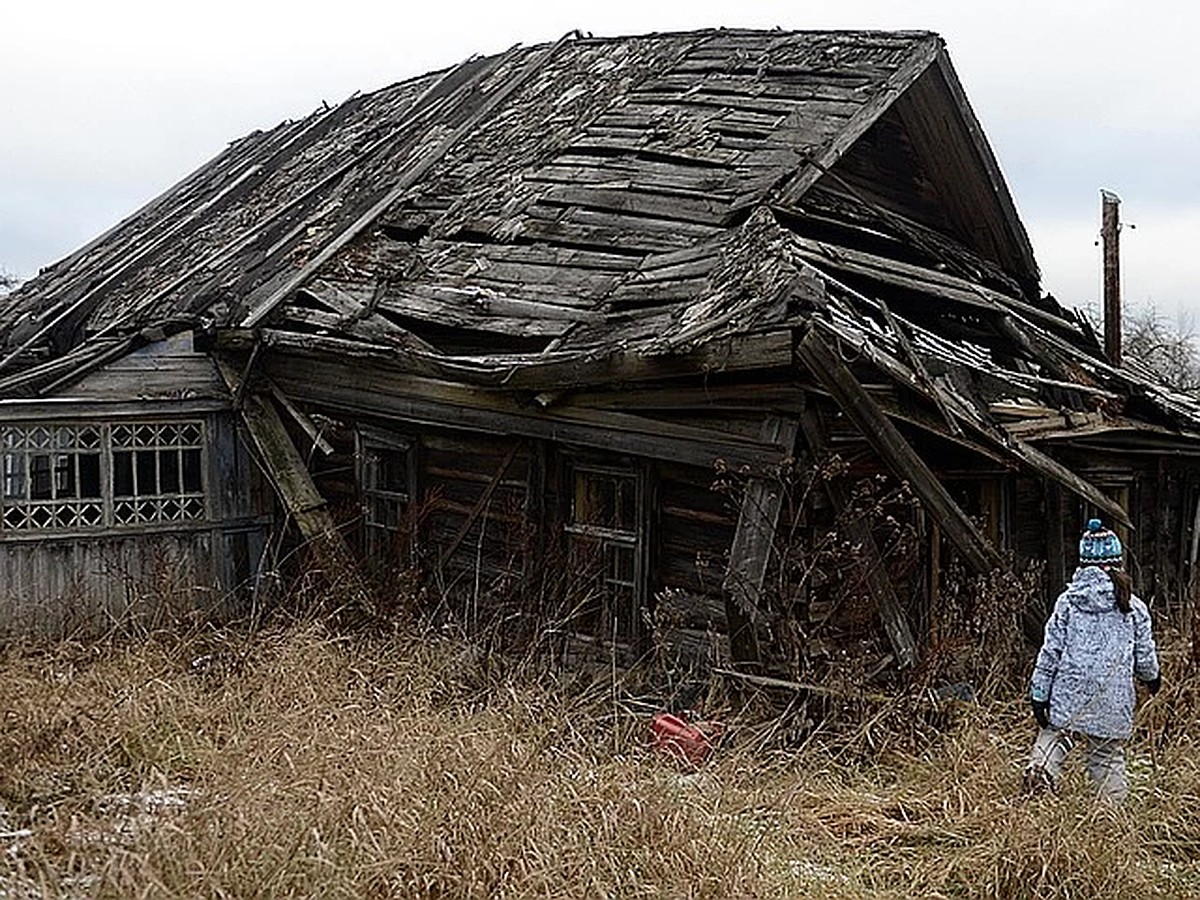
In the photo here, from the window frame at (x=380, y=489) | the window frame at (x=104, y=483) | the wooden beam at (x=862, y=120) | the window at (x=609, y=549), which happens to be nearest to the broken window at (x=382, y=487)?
the window frame at (x=380, y=489)

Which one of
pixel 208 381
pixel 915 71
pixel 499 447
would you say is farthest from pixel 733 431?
pixel 208 381

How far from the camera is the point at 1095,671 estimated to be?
7098mm

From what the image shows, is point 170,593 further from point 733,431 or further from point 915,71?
point 915,71

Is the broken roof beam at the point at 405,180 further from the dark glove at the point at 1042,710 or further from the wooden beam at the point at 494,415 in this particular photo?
the dark glove at the point at 1042,710

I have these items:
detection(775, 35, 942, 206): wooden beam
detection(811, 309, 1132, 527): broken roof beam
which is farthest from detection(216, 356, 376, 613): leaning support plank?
detection(811, 309, 1132, 527): broken roof beam

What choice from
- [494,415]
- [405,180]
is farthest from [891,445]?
[405,180]

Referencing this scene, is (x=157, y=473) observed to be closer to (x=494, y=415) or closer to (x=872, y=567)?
(x=494, y=415)

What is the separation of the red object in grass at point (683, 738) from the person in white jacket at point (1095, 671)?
169 centimetres

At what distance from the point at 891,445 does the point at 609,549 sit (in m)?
2.43

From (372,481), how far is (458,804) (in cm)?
626

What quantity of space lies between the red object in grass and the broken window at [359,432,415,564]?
13.3 ft

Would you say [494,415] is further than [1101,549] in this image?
Yes

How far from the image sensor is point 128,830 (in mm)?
5555

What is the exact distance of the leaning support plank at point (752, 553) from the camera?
8570 mm
